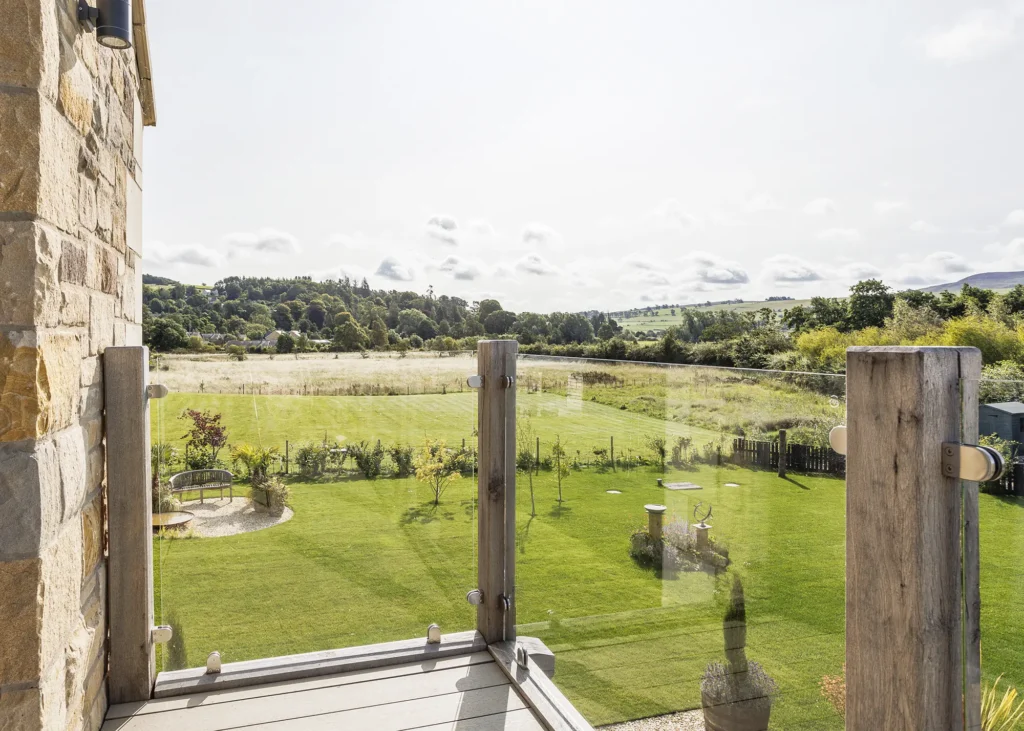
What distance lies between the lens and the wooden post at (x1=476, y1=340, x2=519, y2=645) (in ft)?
7.72

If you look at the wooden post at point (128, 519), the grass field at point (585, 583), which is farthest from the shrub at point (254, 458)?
the wooden post at point (128, 519)

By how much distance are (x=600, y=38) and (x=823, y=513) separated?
5850 mm

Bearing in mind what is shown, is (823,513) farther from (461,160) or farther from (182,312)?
(461,160)

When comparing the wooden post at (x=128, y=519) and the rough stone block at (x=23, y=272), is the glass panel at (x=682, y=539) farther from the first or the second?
the rough stone block at (x=23, y=272)

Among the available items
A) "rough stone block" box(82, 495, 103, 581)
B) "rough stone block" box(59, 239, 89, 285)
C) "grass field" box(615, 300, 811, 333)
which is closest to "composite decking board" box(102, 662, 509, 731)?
"rough stone block" box(82, 495, 103, 581)

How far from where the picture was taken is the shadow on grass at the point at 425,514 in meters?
2.39

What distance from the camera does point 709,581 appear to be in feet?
4.92

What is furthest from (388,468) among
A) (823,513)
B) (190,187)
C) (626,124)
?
(626,124)

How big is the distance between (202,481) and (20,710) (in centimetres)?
119

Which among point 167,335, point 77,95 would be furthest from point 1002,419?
point 167,335

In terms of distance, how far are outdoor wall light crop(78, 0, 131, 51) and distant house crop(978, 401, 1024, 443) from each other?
1876 mm

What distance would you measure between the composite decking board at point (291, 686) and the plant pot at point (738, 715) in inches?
41.9

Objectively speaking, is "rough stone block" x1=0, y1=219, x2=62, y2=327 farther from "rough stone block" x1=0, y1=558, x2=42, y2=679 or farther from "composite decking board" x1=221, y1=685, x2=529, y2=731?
"composite decking board" x1=221, y1=685, x2=529, y2=731

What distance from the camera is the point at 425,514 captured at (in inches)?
95.0
